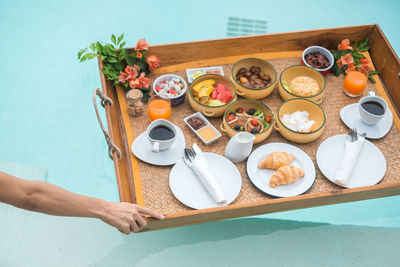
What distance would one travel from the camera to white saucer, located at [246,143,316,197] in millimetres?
1833

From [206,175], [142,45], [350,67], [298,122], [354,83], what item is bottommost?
[206,175]

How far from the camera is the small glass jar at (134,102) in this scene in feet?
6.85

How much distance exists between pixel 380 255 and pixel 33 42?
10.4 feet

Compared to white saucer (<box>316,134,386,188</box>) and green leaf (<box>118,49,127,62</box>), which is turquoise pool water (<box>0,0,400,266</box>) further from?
green leaf (<box>118,49,127,62</box>)

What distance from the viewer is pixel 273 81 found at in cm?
221

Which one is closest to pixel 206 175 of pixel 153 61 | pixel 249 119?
pixel 249 119

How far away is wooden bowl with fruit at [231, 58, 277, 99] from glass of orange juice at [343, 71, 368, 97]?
0.43 metres

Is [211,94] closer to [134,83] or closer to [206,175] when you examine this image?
[134,83]

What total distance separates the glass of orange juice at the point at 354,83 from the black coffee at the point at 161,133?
1.10 m

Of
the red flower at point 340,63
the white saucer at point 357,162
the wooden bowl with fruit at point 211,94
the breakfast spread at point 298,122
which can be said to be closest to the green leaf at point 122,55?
the wooden bowl with fruit at point 211,94

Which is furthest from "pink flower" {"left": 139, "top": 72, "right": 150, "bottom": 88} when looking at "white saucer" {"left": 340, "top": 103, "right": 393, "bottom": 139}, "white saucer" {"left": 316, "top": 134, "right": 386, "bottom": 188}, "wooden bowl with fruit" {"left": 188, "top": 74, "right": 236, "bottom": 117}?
"white saucer" {"left": 340, "top": 103, "right": 393, "bottom": 139}

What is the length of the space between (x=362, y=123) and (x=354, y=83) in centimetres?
25

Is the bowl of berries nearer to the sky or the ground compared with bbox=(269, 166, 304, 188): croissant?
nearer to the sky

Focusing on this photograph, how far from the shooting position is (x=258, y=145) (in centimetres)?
203
